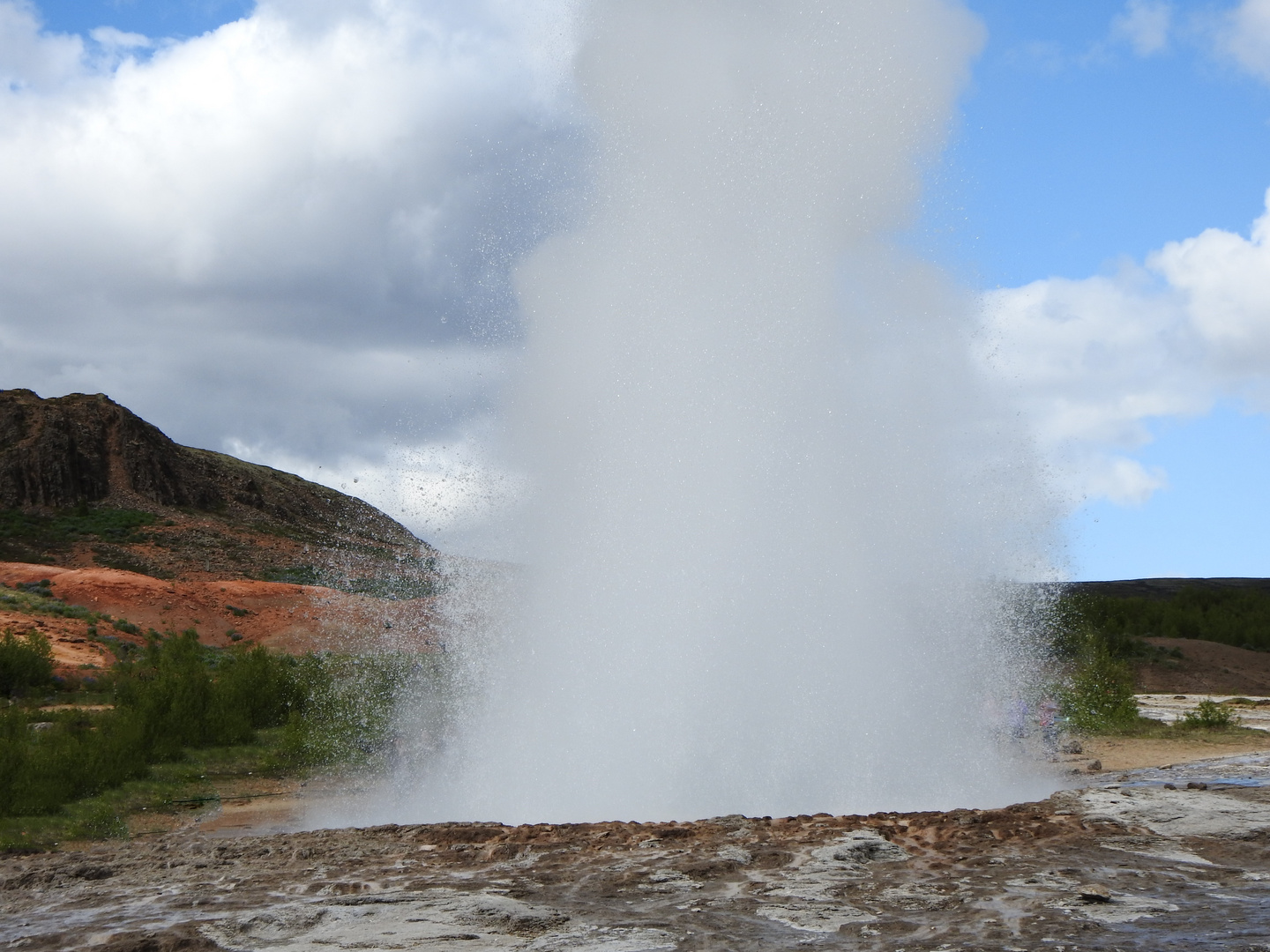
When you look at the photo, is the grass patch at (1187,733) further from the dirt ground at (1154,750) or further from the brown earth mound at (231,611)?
the brown earth mound at (231,611)

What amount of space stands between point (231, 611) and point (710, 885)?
113 feet

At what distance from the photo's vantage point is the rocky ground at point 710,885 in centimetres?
532

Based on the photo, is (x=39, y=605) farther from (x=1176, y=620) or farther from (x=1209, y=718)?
(x=1176, y=620)

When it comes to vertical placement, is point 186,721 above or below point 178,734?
above

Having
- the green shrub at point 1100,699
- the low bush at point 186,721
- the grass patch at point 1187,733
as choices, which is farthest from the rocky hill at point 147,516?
the grass patch at point 1187,733

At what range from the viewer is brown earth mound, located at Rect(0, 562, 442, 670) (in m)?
31.9

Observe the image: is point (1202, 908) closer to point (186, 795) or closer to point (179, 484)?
point (186, 795)

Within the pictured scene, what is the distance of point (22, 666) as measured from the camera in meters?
21.8

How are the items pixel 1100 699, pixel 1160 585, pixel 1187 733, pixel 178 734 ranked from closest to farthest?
pixel 178 734 < pixel 1187 733 < pixel 1100 699 < pixel 1160 585

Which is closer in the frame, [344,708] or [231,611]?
[344,708]

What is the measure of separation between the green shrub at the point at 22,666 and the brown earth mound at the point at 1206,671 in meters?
31.1

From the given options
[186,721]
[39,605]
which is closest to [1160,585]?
[39,605]

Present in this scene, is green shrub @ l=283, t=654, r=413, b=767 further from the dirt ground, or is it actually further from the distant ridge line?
the distant ridge line

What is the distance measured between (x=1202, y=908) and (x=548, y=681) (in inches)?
237
